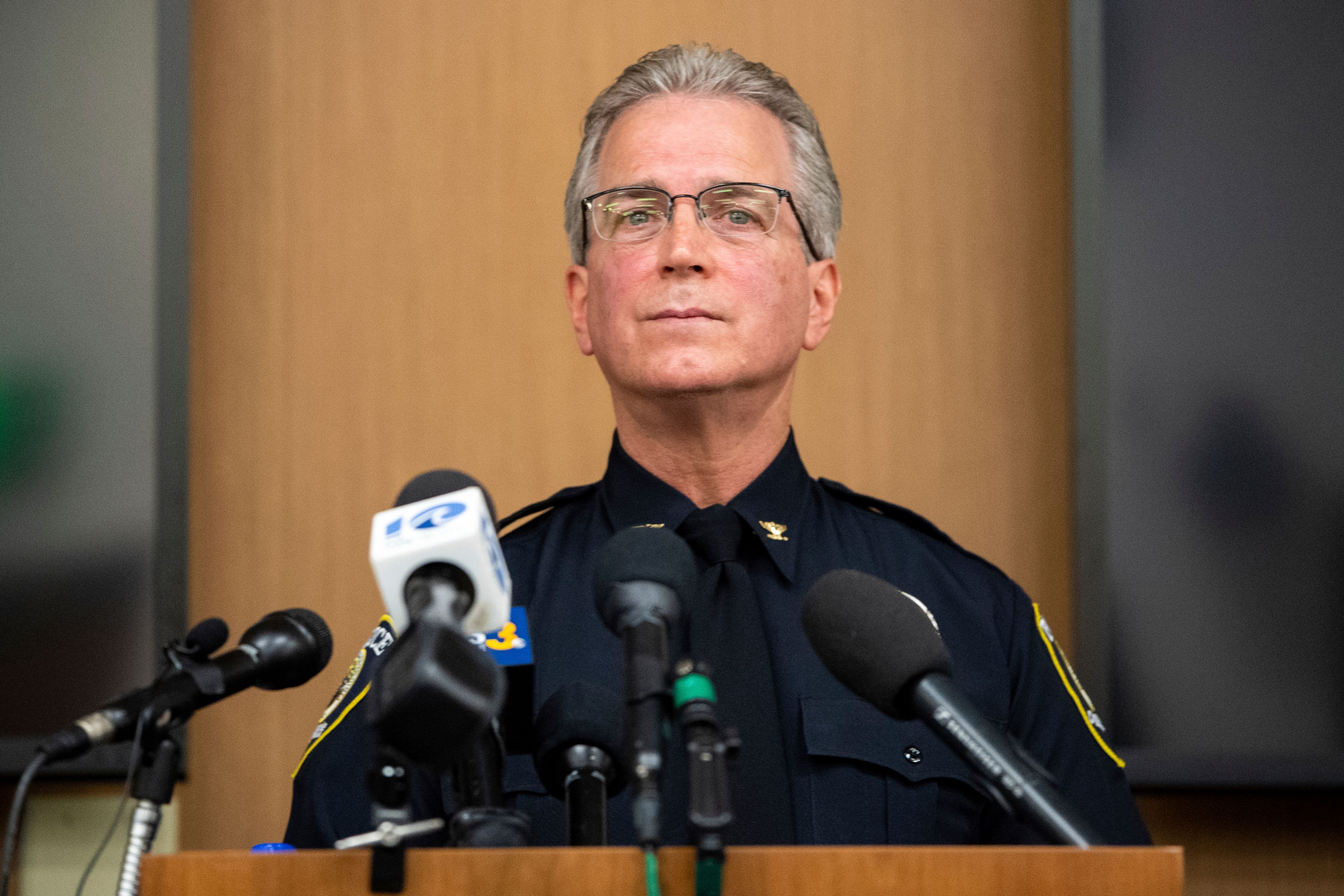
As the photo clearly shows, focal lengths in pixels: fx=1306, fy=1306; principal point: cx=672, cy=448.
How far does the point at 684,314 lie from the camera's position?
1.62 m

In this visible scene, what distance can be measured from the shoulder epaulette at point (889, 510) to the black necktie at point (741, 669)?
0.28m

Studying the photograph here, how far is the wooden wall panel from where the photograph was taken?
2213 mm

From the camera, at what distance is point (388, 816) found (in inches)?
31.7

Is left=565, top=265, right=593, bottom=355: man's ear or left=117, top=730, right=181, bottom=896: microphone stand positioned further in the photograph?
left=565, top=265, right=593, bottom=355: man's ear

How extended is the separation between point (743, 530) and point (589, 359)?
0.67 meters

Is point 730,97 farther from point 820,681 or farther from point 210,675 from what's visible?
point 210,675

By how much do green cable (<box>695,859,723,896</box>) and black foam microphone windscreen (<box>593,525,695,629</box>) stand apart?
163mm

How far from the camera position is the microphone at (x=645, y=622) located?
76cm

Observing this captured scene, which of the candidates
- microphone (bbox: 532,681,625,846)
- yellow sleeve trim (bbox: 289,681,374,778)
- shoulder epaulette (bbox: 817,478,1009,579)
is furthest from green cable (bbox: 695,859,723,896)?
shoulder epaulette (bbox: 817,478,1009,579)

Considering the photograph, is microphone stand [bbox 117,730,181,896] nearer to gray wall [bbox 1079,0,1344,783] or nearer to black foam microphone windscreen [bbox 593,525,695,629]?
black foam microphone windscreen [bbox 593,525,695,629]

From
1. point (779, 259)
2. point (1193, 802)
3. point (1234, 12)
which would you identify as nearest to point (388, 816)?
point (779, 259)

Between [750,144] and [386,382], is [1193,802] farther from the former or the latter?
[386,382]

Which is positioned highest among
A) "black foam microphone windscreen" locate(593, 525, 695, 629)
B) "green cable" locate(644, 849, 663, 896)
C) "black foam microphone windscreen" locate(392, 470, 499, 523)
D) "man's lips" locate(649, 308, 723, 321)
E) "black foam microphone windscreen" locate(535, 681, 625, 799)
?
"man's lips" locate(649, 308, 723, 321)

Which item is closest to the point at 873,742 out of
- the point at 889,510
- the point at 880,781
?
the point at 880,781
